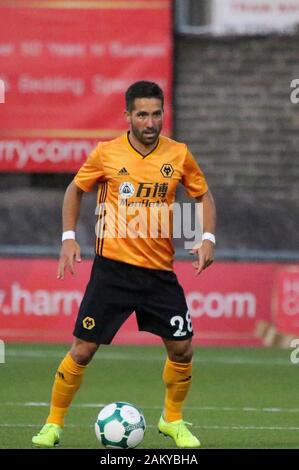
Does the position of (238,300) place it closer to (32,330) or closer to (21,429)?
(32,330)

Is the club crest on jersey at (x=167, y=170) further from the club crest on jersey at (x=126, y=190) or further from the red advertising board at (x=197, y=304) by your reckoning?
the red advertising board at (x=197, y=304)

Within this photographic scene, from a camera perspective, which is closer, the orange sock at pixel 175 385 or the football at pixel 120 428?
the football at pixel 120 428

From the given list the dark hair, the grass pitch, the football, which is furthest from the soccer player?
the grass pitch

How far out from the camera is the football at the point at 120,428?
8.34 meters

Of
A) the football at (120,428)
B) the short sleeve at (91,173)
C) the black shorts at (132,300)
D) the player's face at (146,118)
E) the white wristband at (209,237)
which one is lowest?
the football at (120,428)

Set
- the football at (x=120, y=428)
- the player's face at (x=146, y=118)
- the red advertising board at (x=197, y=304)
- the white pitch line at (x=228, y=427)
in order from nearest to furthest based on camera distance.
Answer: the football at (x=120, y=428) < the player's face at (x=146, y=118) < the white pitch line at (x=228, y=427) < the red advertising board at (x=197, y=304)

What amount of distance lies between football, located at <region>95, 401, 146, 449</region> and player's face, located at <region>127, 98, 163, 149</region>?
1631mm

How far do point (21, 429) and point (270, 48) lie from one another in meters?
9.78

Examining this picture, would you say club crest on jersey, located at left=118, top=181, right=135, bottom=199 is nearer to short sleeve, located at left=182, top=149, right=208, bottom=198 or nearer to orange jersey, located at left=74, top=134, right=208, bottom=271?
orange jersey, located at left=74, top=134, right=208, bottom=271

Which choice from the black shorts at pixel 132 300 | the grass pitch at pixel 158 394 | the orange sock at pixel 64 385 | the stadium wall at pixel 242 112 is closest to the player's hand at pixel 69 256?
the black shorts at pixel 132 300

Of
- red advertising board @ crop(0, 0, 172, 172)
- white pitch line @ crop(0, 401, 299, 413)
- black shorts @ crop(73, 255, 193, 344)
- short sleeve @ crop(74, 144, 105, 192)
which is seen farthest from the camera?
red advertising board @ crop(0, 0, 172, 172)

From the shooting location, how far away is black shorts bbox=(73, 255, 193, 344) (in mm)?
8656

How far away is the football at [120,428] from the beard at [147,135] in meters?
1.61

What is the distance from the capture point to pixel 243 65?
1828 centimetres
